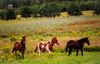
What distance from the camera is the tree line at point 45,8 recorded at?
9484mm

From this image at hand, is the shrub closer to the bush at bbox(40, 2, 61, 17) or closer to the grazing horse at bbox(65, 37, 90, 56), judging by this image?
the bush at bbox(40, 2, 61, 17)

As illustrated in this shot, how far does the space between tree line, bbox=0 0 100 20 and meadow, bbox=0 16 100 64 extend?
98mm

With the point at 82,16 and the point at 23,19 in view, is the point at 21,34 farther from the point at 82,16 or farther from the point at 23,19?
the point at 82,16

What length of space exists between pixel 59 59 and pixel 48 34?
20.8 inches

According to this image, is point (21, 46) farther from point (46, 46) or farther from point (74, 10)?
point (74, 10)

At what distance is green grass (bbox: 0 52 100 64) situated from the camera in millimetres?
9188

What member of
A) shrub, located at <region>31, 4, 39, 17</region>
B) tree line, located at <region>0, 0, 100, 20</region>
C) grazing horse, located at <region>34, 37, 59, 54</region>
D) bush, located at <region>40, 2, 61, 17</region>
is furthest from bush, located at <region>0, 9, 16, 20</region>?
grazing horse, located at <region>34, 37, 59, 54</region>

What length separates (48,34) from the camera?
31.2 feet

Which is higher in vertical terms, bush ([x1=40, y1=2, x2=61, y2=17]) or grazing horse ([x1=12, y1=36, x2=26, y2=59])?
bush ([x1=40, y1=2, x2=61, y2=17])

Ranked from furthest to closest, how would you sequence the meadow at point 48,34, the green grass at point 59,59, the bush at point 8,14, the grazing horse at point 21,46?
the bush at point 8,14 < the grazing horse at point 21,46 < the meadow at point 48,34 < the green grass at point 59,59

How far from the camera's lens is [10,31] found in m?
9.56

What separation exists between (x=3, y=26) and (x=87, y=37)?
1435 mm

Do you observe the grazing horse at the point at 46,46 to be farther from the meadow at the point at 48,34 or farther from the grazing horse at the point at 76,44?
the grazing horse at the point at 76,44

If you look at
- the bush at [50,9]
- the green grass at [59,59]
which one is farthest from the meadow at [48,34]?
the bush at [50,9]
